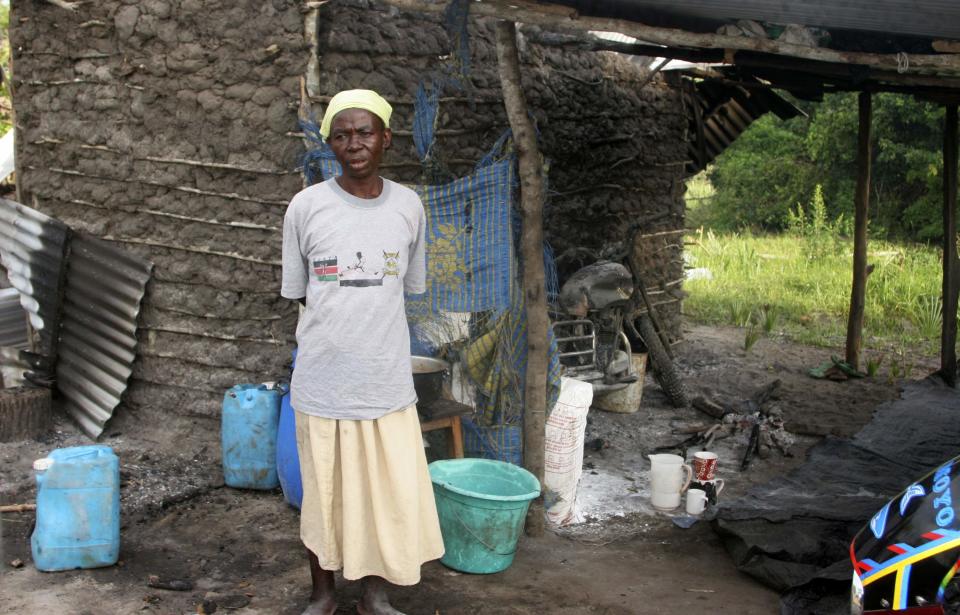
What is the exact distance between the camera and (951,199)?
7.80 meters

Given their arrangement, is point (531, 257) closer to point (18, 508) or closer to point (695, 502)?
point (695, 502)

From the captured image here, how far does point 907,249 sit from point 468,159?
1109 cm

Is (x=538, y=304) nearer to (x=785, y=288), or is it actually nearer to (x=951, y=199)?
(x=951, y=199)

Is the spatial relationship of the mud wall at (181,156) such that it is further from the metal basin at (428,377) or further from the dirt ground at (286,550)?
the metal basin at (428,377)

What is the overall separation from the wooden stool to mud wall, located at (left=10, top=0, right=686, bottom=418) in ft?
4.29

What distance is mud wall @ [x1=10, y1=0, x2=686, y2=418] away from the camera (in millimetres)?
5441

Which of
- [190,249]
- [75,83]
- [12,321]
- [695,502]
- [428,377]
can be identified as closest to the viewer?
[428,377]

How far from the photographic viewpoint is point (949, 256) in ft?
26.1

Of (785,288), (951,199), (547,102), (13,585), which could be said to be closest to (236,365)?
(13,585)

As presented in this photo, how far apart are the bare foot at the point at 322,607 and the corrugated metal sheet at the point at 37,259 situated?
11.8 ft

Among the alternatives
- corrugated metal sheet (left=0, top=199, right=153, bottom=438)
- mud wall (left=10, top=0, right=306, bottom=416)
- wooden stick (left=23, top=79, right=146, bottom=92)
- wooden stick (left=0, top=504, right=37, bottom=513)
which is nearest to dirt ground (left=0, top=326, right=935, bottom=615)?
wooden stick (left=0, top=504, right=37, bottom=513)

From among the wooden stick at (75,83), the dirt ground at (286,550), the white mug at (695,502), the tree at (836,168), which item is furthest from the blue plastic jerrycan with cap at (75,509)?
the tree at (836,168)

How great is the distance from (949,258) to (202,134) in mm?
6218

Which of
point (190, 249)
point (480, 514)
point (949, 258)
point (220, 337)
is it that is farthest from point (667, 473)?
point (949, 258)
